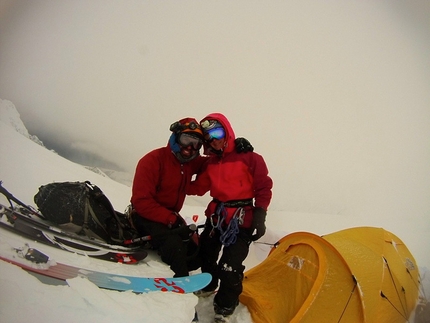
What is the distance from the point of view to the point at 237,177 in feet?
7.78

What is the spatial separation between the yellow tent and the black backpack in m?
1.45

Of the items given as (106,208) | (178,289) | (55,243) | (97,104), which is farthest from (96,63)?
(178,289)

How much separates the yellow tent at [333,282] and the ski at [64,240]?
1154mm

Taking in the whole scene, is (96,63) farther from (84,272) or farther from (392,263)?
(392,263)

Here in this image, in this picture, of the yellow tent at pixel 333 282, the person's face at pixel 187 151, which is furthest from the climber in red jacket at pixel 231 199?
the yellow tent at pixel 333 282

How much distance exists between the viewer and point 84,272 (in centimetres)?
170

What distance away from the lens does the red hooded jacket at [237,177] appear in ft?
7.68

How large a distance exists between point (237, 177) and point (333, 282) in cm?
124

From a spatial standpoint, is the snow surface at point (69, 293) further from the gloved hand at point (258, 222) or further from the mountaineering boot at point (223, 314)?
the gloved hand at point (258, 222)

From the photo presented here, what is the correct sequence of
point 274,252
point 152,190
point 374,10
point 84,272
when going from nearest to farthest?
point 84,272, point 152,190, point 274,252, point 374,10

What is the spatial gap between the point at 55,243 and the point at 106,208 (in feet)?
1.86

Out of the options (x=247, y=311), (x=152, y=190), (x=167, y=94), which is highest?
(x=167, y=94)

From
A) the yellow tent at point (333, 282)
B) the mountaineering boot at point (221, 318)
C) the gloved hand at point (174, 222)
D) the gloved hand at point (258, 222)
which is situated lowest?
the mountaineering boot at point (221, 318)

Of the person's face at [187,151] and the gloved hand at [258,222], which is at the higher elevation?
the person's face at [187,151]
